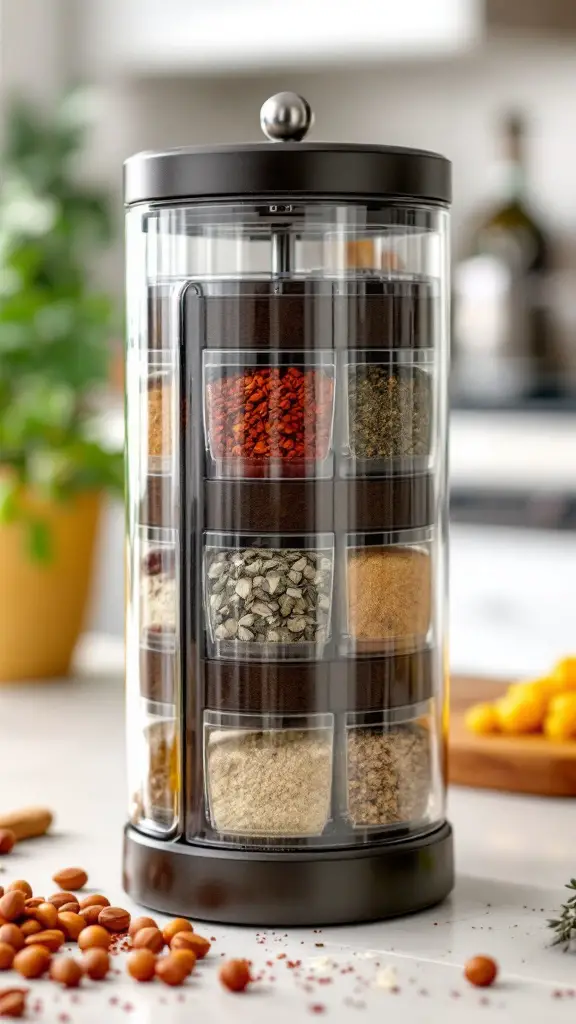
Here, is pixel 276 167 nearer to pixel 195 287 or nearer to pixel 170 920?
pixel 195 287

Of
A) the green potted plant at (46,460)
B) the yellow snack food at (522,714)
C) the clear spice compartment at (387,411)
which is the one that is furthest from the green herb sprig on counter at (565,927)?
the green potted plant at (46,460)

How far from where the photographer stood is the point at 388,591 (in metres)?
1.04

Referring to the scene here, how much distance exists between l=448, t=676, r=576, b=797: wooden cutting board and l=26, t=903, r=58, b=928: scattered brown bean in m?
0.53

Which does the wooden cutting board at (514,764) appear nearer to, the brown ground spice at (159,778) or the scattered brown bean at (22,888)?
the brown ground spice at (159,778)

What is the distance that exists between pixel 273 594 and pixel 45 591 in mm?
936

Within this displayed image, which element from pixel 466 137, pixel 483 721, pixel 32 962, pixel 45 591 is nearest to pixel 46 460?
pixel 45 591

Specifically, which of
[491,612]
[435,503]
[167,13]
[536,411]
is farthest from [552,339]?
[435,503]

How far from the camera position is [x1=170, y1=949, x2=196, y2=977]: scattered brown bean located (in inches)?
35.0

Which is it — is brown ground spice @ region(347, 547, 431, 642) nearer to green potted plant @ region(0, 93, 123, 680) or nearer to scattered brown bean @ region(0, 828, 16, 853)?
scattered brown bean @ region(0, 828, 16, 853)

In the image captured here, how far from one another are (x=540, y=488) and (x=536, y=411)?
197 mm

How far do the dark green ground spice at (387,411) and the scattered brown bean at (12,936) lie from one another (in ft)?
1.27

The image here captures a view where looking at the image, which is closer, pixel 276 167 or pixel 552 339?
pixel 276 167

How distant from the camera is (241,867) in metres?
1.00

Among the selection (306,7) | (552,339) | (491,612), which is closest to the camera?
(491,612)
